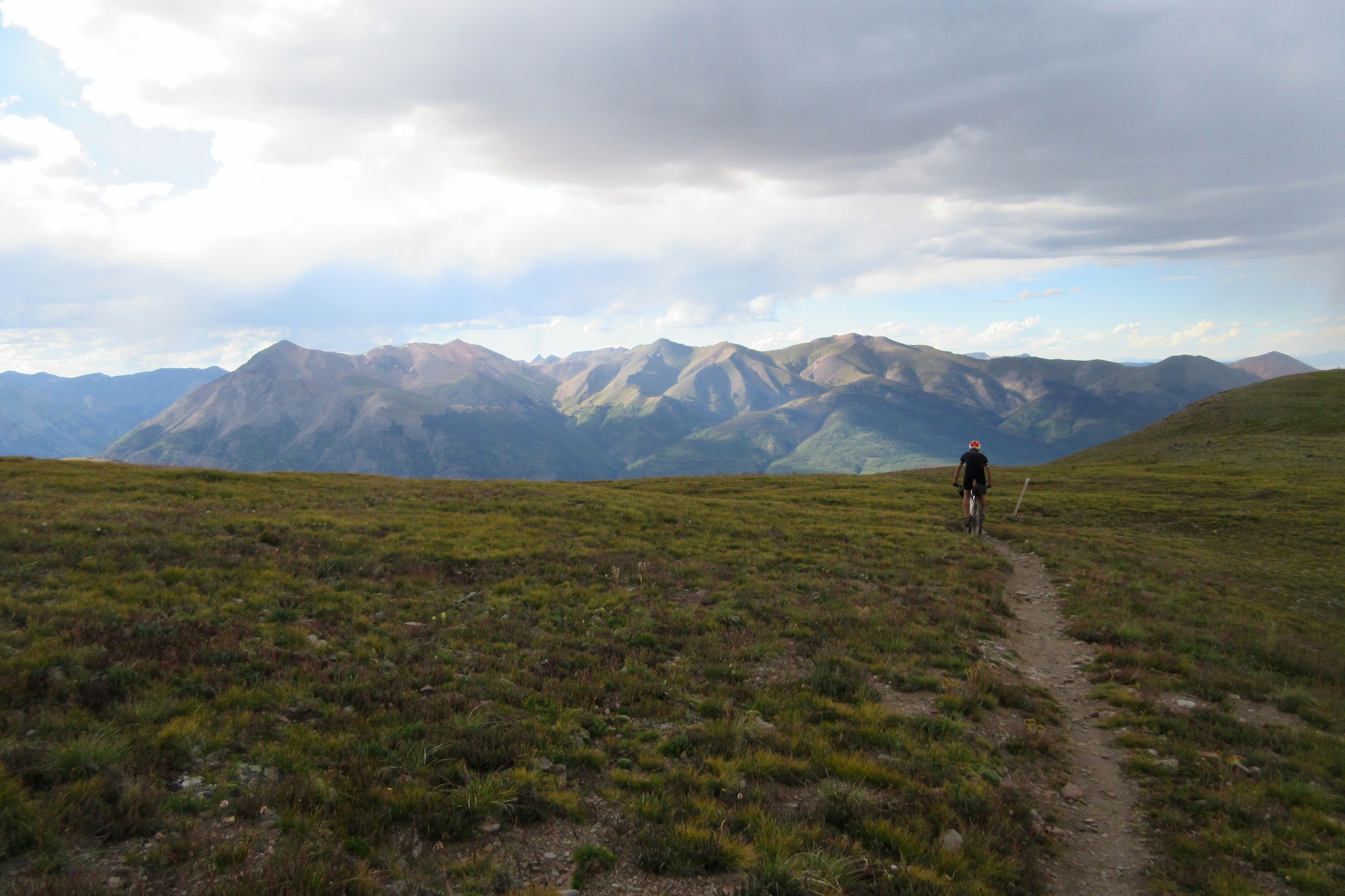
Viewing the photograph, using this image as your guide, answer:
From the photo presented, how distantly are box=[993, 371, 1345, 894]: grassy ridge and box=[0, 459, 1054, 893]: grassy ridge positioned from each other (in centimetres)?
235

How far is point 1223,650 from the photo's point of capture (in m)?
16.3

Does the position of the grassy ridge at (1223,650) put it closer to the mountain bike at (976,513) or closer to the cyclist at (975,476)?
the mountain bike at (976,513)

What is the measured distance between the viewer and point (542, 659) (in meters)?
13.1

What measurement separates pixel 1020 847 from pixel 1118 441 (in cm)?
11980

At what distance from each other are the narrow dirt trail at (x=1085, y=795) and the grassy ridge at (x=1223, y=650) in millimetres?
390

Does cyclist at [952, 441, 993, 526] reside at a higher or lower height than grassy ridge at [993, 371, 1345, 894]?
higher

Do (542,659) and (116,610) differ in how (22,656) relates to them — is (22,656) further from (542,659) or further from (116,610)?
(542,659)

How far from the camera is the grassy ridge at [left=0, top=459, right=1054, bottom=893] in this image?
7066 millimetres

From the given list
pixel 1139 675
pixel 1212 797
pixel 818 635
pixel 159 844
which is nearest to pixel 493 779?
pixel 159 844

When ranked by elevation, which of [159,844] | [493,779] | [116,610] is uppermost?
[116,610]

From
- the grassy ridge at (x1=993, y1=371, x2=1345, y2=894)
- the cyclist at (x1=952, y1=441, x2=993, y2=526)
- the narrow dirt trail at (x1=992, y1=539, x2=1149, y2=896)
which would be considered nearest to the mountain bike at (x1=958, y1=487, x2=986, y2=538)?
the cyclist at (x1=952, y1=441, x2=993, y2=526)

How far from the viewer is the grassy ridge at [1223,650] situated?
341 inches

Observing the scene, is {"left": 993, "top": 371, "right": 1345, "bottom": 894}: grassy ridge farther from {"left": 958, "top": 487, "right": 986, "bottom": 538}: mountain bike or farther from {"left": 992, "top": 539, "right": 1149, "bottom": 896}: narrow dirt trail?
{"left": 958, "top": 487, "right": 986, "bottom": 538}: mountain bike

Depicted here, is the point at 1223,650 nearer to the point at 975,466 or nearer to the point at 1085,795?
the point at 1085,795
